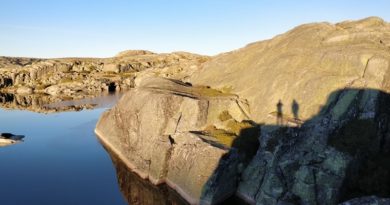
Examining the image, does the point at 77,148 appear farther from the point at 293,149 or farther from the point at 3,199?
the point at 293,149

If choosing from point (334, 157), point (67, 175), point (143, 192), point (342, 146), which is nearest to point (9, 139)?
point (67, 175)

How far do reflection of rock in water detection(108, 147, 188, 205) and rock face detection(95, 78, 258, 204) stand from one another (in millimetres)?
843

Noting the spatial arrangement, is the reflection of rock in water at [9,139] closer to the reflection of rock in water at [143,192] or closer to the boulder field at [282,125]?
the boulder field at [282,125]

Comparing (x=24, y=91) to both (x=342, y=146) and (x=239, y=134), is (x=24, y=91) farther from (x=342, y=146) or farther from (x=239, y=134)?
(x=342, y=146)

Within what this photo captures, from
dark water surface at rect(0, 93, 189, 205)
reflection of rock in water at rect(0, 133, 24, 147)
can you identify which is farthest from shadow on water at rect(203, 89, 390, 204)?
reflection of rock in water at rect(0, 133, 24, 147)

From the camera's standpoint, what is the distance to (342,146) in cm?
3203

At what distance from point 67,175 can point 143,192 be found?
42.5ft

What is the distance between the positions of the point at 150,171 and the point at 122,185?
4.06 meters

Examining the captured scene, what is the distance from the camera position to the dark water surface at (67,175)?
40.3 meters

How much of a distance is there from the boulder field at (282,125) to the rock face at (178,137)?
0.43 feet

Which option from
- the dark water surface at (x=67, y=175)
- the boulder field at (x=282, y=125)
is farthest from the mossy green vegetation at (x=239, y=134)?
the dark water surface at (x=67, y=175)

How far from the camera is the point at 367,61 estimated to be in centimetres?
3572

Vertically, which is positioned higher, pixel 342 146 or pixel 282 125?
pixel 282 125

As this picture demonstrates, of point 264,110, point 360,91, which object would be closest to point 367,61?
point 360,91
